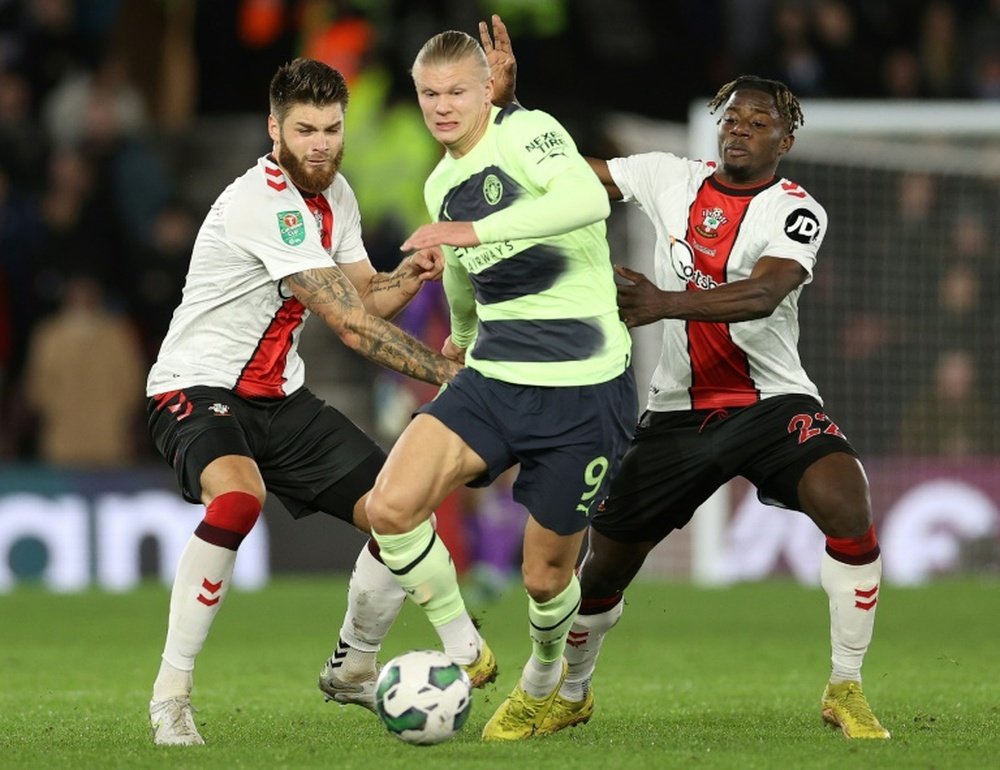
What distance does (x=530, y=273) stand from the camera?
21.7ft

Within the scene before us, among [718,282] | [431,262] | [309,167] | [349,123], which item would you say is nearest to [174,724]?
[431,262]

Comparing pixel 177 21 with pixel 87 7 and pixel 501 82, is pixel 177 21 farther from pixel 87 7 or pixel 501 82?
pixel 501 82

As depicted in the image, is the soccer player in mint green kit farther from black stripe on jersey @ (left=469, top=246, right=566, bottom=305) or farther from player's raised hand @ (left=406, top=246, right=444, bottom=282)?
player's raised hand @ (left=406, top=246, right=444, bottom=282)

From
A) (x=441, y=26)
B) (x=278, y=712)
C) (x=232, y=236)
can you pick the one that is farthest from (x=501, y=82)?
(x=441, y=26)

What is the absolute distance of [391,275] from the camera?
292 inches

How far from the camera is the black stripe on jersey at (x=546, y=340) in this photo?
21.7 ft

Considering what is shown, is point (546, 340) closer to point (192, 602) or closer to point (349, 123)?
point (192, 602)

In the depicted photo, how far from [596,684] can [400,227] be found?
6.49 meters

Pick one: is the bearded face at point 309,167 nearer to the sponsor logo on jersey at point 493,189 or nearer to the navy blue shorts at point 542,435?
the sponsor logo on jersey at point 493,189

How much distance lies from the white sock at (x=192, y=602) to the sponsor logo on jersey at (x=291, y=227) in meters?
1.08

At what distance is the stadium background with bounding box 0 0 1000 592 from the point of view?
14266mm

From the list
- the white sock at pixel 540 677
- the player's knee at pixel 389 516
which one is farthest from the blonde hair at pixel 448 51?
the white sock at pixel 540 677

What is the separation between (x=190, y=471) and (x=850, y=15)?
11.8 m

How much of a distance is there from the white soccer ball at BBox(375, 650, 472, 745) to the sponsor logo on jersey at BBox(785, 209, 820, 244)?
1.93m
